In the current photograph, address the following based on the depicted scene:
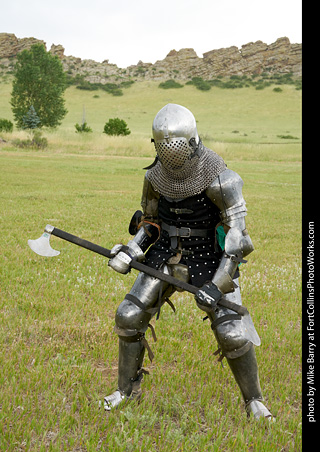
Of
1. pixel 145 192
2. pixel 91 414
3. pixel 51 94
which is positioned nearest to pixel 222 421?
pixel 91 414

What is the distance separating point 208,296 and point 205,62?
175548 mm

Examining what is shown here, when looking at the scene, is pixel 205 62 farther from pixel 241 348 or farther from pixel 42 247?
pixel 241 348

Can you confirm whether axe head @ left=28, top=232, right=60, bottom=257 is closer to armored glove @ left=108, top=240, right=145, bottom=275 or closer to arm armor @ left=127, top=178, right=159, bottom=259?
armored glove @ left=108, top=240, right=145, bottom=275

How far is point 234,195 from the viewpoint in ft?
11.8

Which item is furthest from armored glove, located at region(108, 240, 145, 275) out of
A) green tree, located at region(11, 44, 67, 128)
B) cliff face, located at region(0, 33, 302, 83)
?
cliff face, located at region(0, 33, 302, 83)

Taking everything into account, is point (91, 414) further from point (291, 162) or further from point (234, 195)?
point (291, 162)

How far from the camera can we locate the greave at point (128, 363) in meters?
3.77

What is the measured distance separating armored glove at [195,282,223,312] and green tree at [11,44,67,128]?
53040 mm

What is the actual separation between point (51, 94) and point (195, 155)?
54357mm

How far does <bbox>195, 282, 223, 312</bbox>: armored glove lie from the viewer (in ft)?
10.9

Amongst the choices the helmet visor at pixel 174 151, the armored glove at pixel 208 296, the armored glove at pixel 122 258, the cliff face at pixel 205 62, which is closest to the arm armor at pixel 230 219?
the armored glove at pixel 208 296

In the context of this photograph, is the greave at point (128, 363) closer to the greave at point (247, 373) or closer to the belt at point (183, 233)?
the greave at point (247, 373)

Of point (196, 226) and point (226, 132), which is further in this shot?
point (226, 132)

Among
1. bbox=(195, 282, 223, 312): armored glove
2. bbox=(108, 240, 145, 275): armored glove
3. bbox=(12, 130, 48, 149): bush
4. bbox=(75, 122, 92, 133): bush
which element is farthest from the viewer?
bbox=(75, 122, 92, 133): bush
